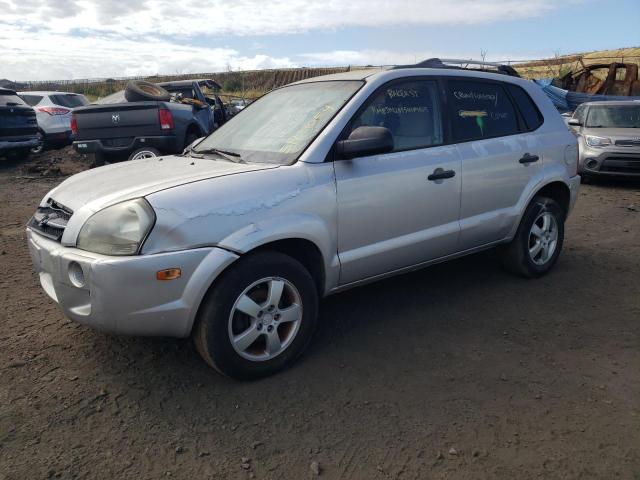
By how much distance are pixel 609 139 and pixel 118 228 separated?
939 centimetres

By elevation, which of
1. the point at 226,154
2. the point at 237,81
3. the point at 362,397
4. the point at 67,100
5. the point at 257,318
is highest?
the point at 237,81

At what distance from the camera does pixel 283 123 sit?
370cm

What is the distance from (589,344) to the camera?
3.58 meters

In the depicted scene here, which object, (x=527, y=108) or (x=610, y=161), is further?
(x=610, y=161)

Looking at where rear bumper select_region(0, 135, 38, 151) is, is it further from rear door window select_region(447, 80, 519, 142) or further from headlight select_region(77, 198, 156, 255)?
rear door window select_region(447, 80, 519, 142)

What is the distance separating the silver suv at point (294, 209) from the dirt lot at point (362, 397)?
1.21ft

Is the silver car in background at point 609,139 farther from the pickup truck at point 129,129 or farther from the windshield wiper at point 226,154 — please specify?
the windshield wiper at point 226,154

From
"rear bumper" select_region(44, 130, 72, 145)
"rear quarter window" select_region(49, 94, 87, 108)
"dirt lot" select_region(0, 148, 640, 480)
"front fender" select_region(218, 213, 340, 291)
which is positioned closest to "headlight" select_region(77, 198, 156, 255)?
"front fender" select_region(218, 213, 340, 291)

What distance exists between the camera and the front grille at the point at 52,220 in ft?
9.97

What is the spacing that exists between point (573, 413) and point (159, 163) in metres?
2.90

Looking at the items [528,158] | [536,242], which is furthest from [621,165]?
[528,158]

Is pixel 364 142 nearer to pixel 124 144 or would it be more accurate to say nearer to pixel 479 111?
pixel 479 111

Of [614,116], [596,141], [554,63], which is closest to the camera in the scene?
[596,141]

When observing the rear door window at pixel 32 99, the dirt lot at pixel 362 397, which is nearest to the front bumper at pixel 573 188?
the dirt lot at pixel 362 397
